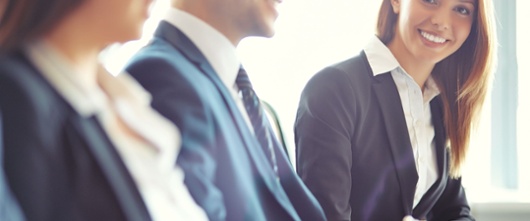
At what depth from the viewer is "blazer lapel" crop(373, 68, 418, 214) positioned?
3.57 ft

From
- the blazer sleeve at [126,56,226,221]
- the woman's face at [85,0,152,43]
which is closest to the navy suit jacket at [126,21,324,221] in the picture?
the blazer sleeve at [126,56,226,221]

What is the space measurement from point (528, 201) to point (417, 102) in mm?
564

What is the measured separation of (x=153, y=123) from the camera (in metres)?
0.57

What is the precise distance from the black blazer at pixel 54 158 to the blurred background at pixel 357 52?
136mm

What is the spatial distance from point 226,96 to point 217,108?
1.1 inches

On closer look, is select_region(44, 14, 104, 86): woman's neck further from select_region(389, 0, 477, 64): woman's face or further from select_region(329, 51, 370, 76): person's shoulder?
select_region(389, 0, 477, 64): woman's face

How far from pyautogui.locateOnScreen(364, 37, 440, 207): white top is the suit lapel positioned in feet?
1.53

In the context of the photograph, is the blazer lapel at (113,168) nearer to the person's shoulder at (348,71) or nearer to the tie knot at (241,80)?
the tie knot at (241,80)

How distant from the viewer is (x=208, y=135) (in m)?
0.64

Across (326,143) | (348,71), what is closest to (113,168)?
(326,143)

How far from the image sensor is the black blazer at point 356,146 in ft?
3.25

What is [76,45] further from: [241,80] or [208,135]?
[241,80]

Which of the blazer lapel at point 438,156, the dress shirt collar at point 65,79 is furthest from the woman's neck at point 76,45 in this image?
the blazer lapel at point 438,156

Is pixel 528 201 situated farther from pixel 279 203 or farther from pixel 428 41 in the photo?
pixel 279 203
